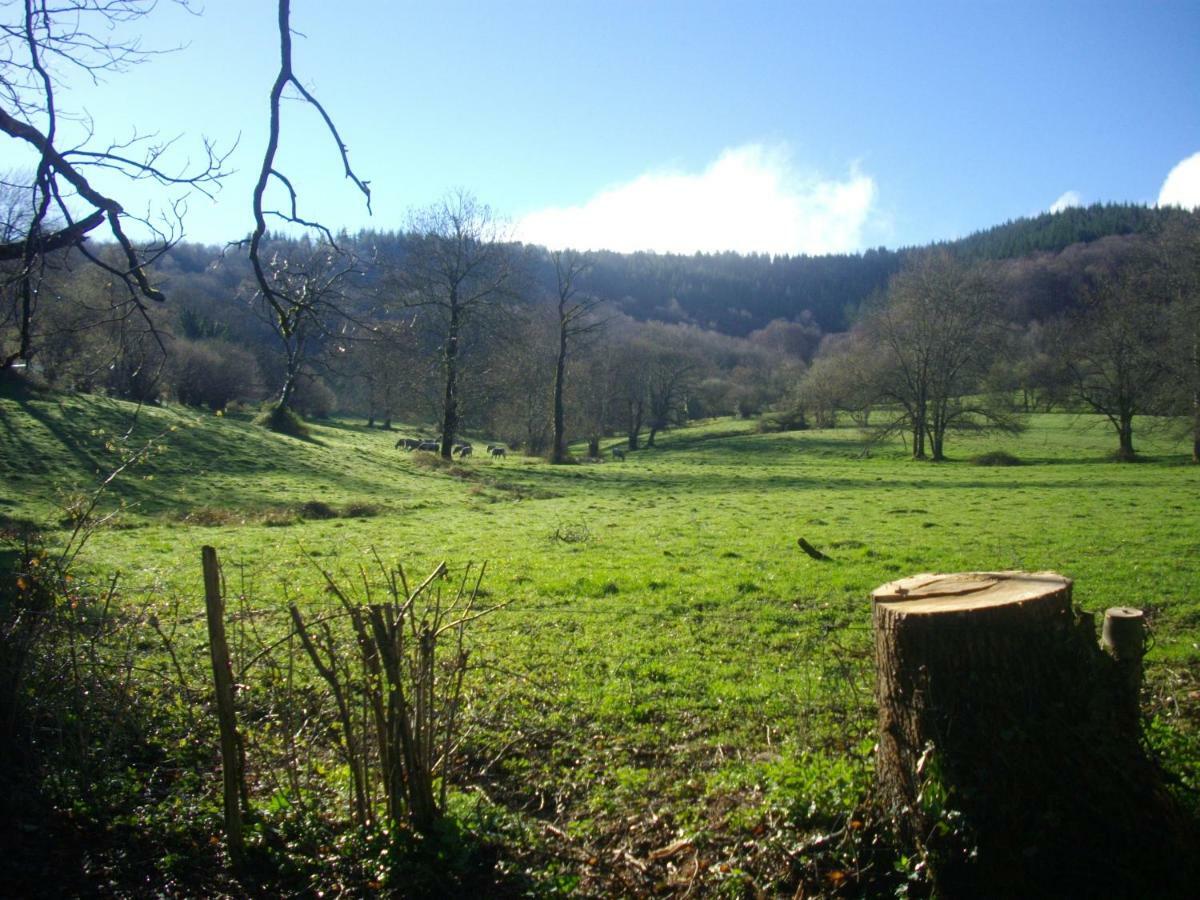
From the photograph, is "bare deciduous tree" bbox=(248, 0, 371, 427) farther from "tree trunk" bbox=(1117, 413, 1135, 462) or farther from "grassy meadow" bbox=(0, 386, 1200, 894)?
"tree trunk" bbox=(1117, 413, 1135, 462)

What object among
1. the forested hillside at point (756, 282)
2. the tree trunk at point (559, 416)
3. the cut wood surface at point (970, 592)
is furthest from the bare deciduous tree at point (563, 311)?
the forested hillside at point (756, 282)

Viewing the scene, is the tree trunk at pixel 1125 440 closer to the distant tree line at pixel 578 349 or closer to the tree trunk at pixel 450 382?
the distant tree line at pixel 578 349

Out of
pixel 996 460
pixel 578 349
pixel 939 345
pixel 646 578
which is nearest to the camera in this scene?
pixel 646 578

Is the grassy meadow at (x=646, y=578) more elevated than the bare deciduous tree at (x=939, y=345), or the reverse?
the bare deciduous tree at (x=939, y=345)

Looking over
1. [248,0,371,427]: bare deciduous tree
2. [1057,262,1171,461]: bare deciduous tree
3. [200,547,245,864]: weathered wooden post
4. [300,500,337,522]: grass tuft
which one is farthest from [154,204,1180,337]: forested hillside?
[200,547,245,864]: weathered wooden post

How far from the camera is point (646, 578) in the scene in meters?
12.2

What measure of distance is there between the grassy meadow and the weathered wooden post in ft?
4.39

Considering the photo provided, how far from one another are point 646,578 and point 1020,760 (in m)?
8.67

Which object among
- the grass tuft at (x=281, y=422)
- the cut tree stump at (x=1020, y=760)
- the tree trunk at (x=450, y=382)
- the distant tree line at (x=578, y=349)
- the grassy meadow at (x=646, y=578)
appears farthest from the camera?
the grass tuft at (x=281, y=422)

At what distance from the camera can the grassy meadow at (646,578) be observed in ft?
15.1

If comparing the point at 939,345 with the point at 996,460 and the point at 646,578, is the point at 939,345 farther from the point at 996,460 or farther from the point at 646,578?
the point at 646,578

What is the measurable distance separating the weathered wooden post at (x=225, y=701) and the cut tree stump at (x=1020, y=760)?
3412 millimetres

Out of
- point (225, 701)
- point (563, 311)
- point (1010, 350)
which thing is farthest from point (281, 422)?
point (1010, 350)

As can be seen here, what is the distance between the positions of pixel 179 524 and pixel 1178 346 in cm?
4231
